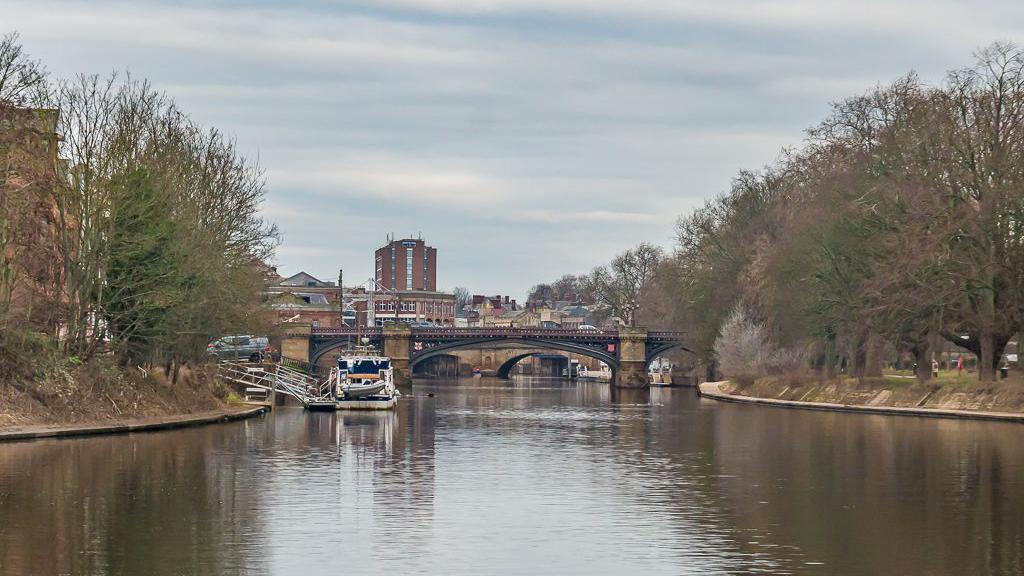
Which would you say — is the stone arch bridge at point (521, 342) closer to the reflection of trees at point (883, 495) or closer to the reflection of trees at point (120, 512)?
the reflection of trees at point (883, 495)

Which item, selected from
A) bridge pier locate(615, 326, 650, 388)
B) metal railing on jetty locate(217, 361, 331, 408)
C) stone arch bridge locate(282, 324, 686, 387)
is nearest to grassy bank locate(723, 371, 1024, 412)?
metal railing on jetty locate(217, 361, 331, 408)

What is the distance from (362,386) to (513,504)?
56690 millimetres

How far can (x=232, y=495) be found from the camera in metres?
33.7

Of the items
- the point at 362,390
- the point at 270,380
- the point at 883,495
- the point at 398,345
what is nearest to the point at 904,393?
the point at 362,390

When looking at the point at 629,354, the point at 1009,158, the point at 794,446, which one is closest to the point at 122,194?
the point at 794,446

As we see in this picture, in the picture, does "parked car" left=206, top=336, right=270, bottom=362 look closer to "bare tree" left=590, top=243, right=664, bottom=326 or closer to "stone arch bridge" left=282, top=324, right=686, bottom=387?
"stone arch bridge" left=282, top=324, right=686, bottom=387

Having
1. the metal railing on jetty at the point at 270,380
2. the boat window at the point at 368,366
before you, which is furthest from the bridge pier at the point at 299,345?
the boat window at the point at 368,366

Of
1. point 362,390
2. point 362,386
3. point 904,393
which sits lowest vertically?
point 904,393

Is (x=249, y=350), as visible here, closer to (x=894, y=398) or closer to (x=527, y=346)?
(x=527, y=346)

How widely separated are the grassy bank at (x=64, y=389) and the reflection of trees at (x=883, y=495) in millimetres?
23332

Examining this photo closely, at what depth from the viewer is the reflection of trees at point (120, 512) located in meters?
23.3

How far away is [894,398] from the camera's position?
8212 cm

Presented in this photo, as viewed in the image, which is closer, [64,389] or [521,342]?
[64,389]

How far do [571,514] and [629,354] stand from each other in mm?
121962
